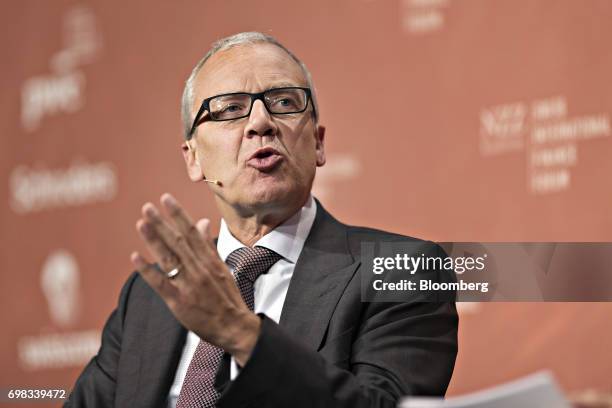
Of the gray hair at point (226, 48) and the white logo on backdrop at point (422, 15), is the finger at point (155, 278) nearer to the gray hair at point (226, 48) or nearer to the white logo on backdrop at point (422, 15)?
the gray hair at point (226, 48)

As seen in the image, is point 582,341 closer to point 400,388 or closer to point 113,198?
point 400,388

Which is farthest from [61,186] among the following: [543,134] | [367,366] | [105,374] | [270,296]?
[367,366]

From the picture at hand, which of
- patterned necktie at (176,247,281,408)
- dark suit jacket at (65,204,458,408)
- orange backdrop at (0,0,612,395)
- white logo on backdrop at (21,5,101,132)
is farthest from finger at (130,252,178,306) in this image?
white logo on backdrop at (21,5,101,132)

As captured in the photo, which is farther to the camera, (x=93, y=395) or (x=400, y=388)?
(x=93, y=395)

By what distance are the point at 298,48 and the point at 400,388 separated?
1.70 m

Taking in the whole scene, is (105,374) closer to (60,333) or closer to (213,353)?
(213,353)

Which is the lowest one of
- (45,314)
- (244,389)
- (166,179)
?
(45,314)

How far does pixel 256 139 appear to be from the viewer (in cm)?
200

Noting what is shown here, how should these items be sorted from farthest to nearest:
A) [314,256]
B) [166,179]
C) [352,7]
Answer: [166,179] < [352,7] < [314,256]

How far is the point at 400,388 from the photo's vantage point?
1.66 meters

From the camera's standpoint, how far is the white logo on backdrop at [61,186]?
3498 millimetres

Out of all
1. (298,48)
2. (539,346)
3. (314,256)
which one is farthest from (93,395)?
(298,48)

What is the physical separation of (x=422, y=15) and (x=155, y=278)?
1.71 meters

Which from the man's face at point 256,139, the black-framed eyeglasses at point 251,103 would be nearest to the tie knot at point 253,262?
the man's face at point 256,139
